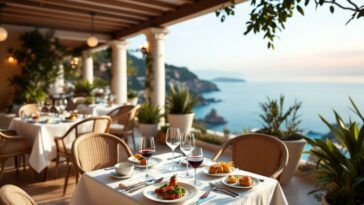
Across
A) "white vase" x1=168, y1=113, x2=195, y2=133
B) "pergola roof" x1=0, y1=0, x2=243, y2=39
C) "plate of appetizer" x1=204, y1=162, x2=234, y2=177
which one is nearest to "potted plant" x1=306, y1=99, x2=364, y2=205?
"plate of appetizer" x1=204, y1=162, x2=234, y2=177

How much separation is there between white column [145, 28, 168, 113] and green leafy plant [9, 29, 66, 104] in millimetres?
3408

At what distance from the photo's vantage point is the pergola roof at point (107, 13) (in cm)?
545

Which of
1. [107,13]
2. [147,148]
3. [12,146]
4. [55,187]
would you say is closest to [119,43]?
[107,13]

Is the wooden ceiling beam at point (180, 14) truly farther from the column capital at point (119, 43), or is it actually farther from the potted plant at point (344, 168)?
the potted plant at point (344, 168)

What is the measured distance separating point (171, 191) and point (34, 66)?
821cm

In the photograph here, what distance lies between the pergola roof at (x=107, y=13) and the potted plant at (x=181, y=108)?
156 centimetres

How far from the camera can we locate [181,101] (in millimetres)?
5906

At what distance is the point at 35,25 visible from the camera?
8156 mm

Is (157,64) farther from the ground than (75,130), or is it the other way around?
(157,64)

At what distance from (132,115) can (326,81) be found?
324 centimetres

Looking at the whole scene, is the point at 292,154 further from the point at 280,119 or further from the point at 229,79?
the point at 229,79

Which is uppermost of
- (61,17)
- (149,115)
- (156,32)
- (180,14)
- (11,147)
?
Result: (61,17)

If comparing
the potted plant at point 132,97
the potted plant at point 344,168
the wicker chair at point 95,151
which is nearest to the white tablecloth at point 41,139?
the wicker chair at point 95,151

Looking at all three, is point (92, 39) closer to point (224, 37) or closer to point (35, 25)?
point (35, 25)
